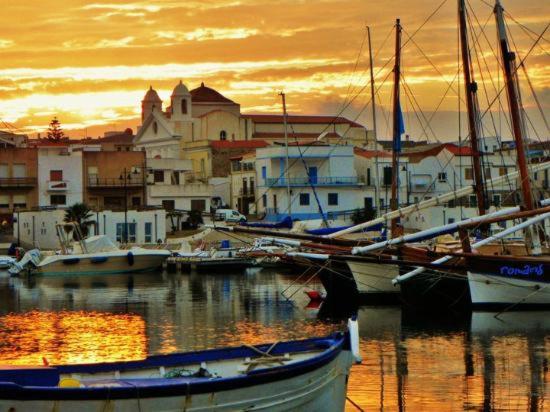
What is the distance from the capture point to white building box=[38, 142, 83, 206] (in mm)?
103875

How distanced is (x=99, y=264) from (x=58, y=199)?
26.7m

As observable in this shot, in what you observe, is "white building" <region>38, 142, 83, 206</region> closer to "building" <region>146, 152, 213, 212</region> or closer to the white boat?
"building" <region>146, 152, 213, 212</region>

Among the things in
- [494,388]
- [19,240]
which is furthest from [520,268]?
[19,240]

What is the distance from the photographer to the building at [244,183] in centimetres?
11165

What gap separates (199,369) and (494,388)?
9.09m

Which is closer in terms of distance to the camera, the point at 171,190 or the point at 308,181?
the point at 308,181

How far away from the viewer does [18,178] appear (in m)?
103

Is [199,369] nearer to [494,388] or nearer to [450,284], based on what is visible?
[494,388]

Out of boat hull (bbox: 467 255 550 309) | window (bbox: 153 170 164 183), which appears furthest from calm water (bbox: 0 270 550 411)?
window (bbox: 153 170 164 183)

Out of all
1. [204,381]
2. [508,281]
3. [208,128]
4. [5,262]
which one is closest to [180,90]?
[208,128]

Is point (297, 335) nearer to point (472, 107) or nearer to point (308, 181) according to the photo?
point (472, 107)

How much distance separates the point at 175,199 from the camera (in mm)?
107625

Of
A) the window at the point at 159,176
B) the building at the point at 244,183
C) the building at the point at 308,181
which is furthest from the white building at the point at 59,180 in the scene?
the building at the point at 308,181

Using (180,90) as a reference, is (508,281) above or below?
below
